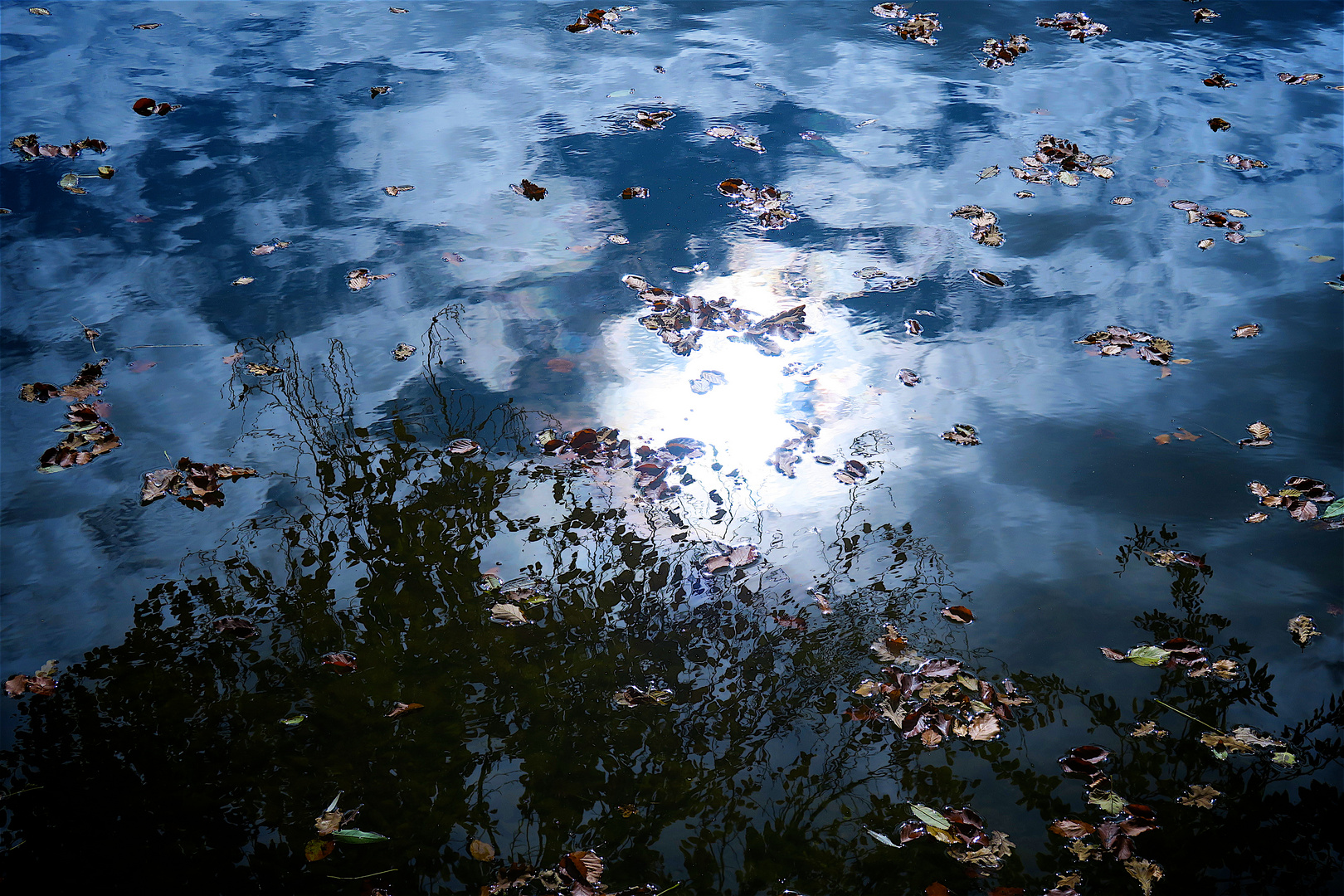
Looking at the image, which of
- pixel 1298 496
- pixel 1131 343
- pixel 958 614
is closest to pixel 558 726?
pixel 958 614

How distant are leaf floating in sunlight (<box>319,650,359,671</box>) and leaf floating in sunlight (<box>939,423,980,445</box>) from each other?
2605mm

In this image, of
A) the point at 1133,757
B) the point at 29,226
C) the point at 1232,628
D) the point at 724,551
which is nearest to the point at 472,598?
the point at 724,551

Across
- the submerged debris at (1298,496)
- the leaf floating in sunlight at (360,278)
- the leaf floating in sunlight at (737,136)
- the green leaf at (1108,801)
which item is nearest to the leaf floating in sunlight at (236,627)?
the leaf floating in sunlight at (360,278)

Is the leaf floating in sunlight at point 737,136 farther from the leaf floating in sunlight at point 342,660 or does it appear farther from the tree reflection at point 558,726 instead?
the leaf floating in sunlight at point 342,660

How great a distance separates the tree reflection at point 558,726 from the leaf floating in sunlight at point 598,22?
5.80 meters

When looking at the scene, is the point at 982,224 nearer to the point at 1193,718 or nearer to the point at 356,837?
the point at 1193,718

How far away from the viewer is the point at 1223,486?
3113 mm

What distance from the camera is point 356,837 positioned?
197 cm

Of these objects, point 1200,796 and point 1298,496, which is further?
point 1298,496

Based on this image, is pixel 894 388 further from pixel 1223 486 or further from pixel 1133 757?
pixel 1133 757

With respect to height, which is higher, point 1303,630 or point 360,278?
point 360,278

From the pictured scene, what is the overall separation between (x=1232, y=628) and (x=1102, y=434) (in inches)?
41.8

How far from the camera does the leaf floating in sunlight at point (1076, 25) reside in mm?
7055

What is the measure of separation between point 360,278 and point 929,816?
3.85 metres
